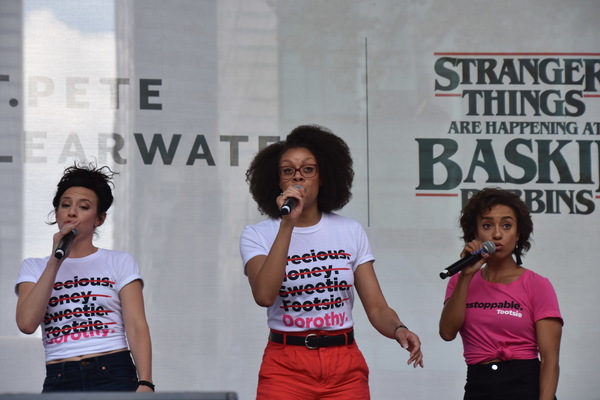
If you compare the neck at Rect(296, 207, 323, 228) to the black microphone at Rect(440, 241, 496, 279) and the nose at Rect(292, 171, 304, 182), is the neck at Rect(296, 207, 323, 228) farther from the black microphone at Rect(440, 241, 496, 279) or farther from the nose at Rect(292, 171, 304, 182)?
the black microphone at Rect(440, 241, 496, 279)

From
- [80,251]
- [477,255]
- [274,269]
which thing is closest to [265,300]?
[274,269]

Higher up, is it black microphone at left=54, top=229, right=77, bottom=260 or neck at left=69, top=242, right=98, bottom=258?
black microphone at left=54, top=229, right=77, bottom=260

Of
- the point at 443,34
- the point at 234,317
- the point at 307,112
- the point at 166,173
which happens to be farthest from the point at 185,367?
the point at 443,34

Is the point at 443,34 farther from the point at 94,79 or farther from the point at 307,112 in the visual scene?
the point at 94,79

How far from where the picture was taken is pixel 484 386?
333 centimetres

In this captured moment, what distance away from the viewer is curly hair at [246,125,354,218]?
3.29 meters

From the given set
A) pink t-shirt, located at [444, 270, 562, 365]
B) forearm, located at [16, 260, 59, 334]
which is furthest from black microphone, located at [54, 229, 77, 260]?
pink t-shirt, located at [444, 270, 562, 365]

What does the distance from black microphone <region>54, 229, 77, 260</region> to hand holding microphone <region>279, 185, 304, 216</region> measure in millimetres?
749

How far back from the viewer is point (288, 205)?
290 cm

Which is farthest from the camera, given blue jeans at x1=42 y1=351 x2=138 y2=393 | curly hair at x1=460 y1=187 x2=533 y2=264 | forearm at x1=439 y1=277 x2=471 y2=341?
curly hair at x1=460 y1=187 x2=533 y2=264

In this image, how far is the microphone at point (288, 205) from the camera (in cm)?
285

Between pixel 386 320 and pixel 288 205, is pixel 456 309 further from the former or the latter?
pixel 288 205

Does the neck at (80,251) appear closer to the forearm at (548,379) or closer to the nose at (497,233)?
the nose at (497,233)

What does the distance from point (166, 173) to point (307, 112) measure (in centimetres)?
85
